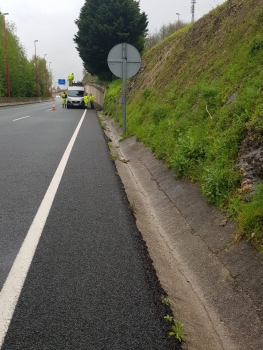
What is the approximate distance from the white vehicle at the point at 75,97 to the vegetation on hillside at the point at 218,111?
25.5 metres

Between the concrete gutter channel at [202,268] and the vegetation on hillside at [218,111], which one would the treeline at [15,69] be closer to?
the vegetation on hillside at [218,111]

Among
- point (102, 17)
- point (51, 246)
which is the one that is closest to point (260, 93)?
point (51, 246)

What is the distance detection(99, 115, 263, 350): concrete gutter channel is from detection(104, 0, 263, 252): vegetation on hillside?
199 millimetres

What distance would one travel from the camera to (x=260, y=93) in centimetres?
592

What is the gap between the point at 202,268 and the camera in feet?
12.6

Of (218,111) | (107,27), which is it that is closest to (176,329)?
(218,111)

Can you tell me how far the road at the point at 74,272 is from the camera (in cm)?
269

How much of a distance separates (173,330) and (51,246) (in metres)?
1.76

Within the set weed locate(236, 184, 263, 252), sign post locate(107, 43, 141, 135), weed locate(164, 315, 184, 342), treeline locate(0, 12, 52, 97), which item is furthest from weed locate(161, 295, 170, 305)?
treeline locate(0, 12, 52, 97)

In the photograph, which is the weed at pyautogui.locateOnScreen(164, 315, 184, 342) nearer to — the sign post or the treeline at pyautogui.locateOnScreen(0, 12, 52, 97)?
the sign post

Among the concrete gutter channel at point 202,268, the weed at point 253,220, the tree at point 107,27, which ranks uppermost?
the tree at point 107,27

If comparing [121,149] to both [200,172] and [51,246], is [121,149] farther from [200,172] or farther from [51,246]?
[51,246]

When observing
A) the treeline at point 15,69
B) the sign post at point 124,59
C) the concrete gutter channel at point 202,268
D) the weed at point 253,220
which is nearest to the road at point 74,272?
the concrete gutter channel at point 202,268

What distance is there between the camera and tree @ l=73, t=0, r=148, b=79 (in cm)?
3501
